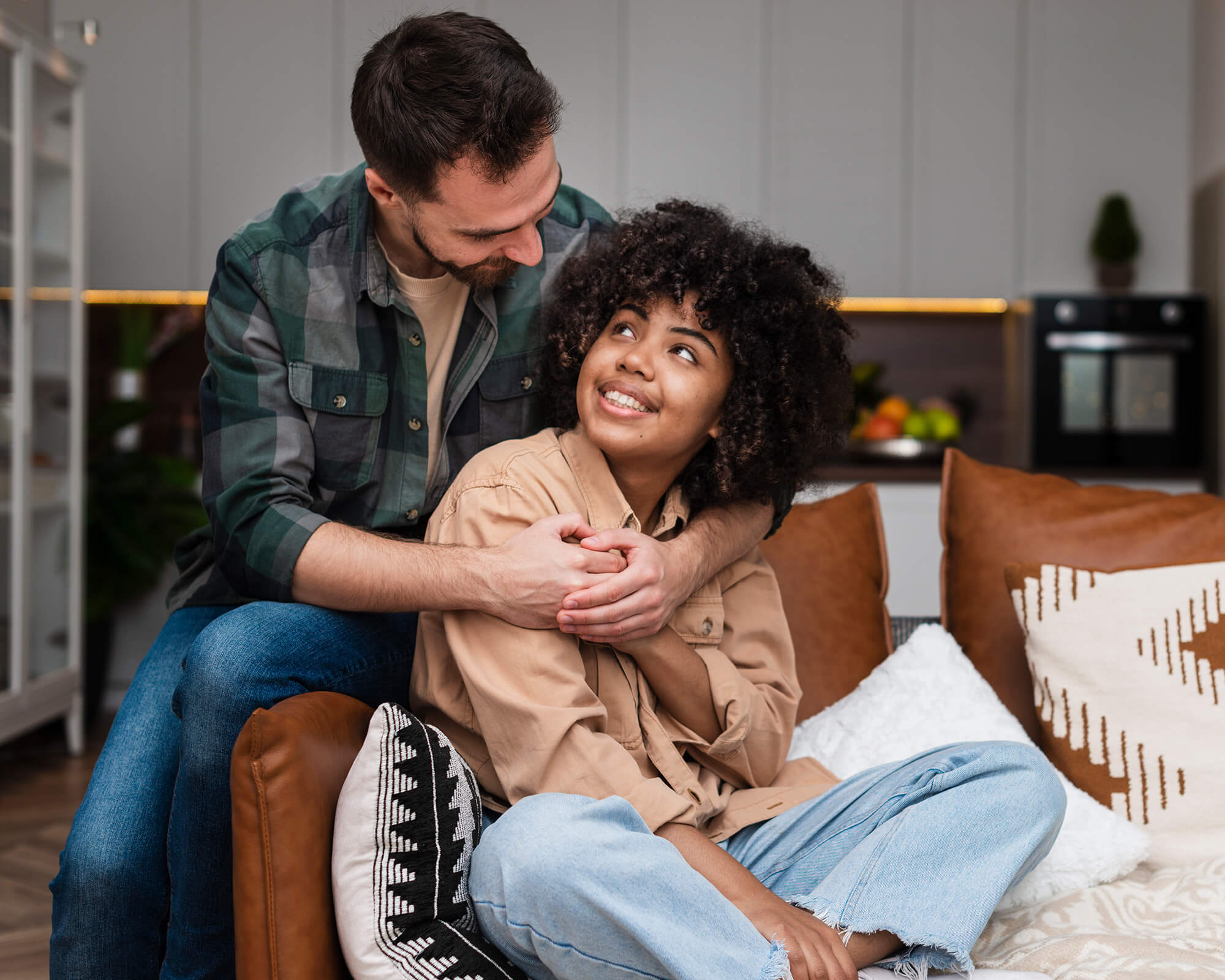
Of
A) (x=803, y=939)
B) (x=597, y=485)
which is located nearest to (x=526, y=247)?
(x=597, y=485)

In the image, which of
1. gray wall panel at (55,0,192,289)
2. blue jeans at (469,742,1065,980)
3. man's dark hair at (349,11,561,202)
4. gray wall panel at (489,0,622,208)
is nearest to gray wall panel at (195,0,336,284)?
gray wall panel at (55,0,192,289)

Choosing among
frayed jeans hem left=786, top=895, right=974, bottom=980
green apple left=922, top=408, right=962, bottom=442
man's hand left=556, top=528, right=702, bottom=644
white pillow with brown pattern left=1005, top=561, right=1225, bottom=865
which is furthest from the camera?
green apple left=922, top=408, right=962, bottom=442

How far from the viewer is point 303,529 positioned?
1230mm

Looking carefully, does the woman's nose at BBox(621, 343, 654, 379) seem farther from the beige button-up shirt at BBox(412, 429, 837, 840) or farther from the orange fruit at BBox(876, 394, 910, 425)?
the orange fruit at BBox(876, 394, 910, 425)

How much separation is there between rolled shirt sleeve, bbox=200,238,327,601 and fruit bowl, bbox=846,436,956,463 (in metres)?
2.65

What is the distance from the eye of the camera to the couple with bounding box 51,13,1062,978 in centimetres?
108

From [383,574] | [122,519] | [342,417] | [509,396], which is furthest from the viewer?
[122,519]

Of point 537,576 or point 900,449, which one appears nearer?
point 537,576

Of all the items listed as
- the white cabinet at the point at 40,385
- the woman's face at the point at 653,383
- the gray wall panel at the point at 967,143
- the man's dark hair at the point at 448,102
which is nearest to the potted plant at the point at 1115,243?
the gray wall panel at the point at 967,143

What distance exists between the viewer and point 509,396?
1.52 m

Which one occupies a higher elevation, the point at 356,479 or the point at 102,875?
the point at 356,479

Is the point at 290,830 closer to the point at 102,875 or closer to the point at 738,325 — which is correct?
the point at 102,875

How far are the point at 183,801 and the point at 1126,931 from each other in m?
1.09

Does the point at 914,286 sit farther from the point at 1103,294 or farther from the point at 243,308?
the point at 243,308
